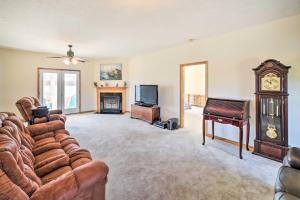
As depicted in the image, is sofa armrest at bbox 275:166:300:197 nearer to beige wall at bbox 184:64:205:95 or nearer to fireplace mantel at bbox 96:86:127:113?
fireplace mantel at bbox 96:86:127:113

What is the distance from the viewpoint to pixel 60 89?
24.2 feet

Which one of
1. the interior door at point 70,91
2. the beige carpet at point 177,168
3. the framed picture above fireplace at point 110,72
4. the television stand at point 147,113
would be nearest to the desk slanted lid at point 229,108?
the beige carpet at point 177,168

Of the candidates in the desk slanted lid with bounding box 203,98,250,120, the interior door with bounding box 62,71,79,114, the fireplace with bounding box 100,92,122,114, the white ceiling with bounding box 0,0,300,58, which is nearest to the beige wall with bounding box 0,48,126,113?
the interior door with bounding box 62,71,79,114

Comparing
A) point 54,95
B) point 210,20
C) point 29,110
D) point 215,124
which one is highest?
point 210,20

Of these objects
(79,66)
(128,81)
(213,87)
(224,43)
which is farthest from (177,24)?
(79,66)

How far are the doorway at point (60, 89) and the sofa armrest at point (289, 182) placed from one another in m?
7.59

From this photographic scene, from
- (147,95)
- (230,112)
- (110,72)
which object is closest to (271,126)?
(230,112)

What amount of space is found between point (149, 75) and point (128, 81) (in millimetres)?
1652

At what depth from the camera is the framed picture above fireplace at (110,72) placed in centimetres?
817

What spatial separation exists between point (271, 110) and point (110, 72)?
6660 mm

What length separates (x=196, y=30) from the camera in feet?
12.9

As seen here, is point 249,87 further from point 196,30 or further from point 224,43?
point 196,30

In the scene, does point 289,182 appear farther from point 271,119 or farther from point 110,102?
point 110,102

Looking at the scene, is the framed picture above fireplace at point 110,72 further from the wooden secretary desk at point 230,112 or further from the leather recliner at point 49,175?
the leather recliner at point 49,175
